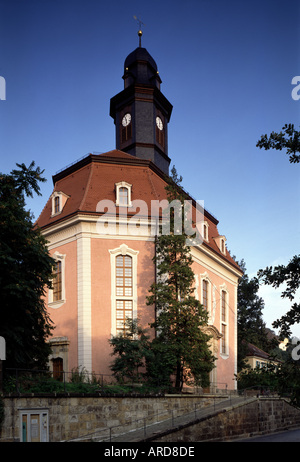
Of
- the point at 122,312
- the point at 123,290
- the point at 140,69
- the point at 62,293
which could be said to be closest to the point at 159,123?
the point at 140,69

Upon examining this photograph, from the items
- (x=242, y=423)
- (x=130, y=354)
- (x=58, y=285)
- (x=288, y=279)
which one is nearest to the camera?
(x=288, y=279)

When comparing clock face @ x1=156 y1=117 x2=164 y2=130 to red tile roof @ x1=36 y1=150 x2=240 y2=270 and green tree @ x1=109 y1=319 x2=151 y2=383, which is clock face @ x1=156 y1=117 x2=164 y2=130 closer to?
red tile roof @ x1=36 y1=150 x2=240 y2=270

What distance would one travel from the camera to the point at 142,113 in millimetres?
34188

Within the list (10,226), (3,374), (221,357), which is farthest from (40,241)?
(221,357)

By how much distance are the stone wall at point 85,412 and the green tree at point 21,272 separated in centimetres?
260

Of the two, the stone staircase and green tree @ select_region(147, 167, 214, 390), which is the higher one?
green tree @ select_region(147, 167, 214, 390)

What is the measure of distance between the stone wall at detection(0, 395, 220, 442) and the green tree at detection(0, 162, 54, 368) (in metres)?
2.60

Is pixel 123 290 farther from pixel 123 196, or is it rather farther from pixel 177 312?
pixel 123 196

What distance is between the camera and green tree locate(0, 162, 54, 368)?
17.5 meters

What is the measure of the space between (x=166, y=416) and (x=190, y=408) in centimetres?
182

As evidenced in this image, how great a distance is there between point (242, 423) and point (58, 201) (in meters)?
15.8

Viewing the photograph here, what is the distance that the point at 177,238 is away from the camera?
25688 mm

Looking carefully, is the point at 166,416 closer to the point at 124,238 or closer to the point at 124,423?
the point at 124,423

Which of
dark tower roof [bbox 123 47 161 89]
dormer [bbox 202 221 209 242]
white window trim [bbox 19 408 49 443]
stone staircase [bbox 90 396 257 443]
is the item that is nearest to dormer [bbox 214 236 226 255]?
dormer [bbox 202 221 209 242]
